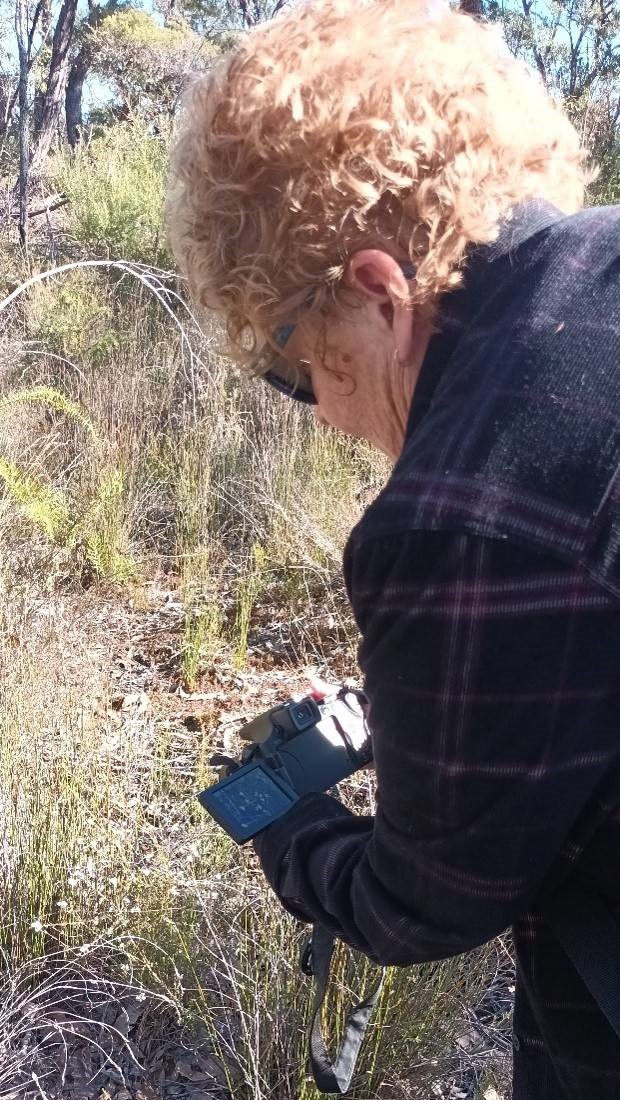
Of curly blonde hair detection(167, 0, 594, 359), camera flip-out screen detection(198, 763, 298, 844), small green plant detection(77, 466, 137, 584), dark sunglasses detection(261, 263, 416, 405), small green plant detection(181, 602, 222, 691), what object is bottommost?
small green plant detection(181, 602, 222, 691)

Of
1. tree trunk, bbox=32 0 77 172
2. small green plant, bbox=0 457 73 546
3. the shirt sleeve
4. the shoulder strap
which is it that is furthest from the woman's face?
tree trunk, bbox=32 0 77 172

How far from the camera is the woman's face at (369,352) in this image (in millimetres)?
878

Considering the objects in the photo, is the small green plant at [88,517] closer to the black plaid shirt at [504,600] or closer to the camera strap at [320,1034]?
the camera strap at [320,1034]

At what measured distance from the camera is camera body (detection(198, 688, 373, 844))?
4.04 ft

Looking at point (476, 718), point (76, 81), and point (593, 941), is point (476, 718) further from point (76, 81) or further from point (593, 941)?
point (76, 81)

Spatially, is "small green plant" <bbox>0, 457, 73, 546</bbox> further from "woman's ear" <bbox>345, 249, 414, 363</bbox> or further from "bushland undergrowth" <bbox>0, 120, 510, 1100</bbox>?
"woman's ear" <bbox>345, 249, 414, 363</bbox>

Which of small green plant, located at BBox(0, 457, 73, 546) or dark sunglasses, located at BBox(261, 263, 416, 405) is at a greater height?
dark sunglasses, located at BBox(261, 263, 416, 405)

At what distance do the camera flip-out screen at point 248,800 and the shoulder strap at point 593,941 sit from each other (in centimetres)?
44

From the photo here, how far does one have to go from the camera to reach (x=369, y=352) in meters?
0.93

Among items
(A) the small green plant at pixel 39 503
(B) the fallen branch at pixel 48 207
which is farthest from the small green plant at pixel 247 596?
(B) the fallen branch at pixel 48 207

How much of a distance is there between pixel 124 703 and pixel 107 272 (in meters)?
4.24

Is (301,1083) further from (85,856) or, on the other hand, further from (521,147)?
(521,147)

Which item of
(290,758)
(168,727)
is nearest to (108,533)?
(168,727)

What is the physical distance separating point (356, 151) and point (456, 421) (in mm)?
286
